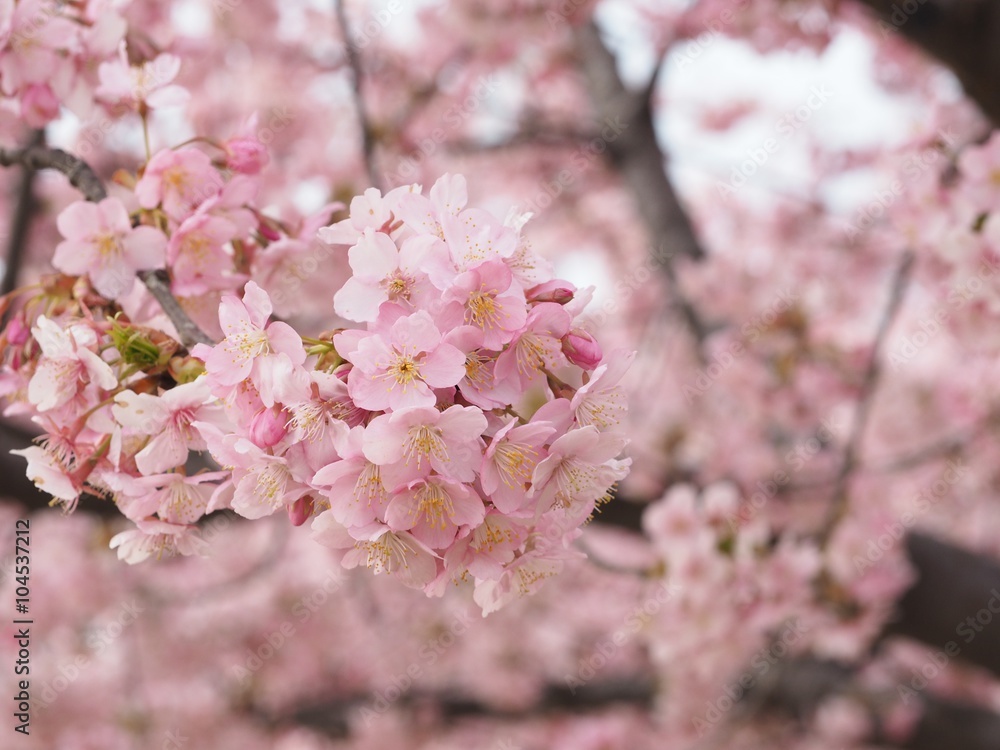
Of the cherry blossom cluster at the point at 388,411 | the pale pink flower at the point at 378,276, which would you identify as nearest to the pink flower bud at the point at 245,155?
the cherry blossom cluster at the point at 388,411

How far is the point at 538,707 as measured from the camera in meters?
4.62

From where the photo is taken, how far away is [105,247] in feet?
3.58

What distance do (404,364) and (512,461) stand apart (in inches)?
5.4

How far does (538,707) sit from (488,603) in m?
3.96

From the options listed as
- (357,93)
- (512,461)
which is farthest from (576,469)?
(357,93)

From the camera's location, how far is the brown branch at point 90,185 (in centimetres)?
100

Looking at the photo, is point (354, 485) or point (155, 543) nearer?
point (354, 485)

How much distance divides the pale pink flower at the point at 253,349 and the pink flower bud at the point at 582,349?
0.87 feet

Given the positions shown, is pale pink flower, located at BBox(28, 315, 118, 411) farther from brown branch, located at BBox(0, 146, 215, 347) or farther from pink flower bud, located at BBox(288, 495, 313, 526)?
pink flower bud, located at BBox(288, 495, 313, 526)

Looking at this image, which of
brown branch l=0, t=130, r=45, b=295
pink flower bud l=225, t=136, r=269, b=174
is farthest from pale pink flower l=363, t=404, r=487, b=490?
brown branch l=0, t=130, r=45, b=295

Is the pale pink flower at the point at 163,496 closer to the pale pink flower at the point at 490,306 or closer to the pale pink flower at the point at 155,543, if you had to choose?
the pale pink flower at the point at 155,543

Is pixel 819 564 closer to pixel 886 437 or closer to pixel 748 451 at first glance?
pixel 748 451

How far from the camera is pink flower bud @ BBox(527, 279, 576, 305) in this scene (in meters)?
0.88

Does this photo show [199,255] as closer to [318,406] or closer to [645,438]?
[318,406]
